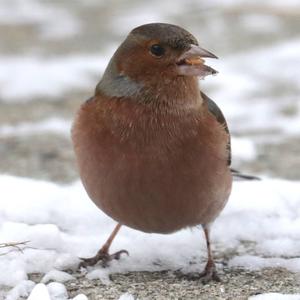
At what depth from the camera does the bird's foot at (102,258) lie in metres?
4.57

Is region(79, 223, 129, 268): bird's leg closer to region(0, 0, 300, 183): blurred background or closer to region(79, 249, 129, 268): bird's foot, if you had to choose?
region(79, 249, 129, 268): bird's foot

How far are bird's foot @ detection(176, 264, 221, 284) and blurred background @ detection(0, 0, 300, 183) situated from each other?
Result: 1962mm

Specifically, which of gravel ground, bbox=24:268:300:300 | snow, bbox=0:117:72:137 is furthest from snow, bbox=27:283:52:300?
snow, bbox=0:117:72:137

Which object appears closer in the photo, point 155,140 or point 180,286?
point 155,140

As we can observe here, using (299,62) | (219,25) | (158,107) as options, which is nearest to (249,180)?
(158,107)

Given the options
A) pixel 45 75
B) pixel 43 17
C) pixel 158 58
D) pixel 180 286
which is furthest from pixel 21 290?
pixel 43 17

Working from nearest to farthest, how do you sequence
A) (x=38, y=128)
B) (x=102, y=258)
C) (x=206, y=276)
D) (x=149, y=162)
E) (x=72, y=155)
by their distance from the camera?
(x=149, y=162), (x=206, y=276), (x=102, y=258), (x=72, y=155), (x=38, y=128)

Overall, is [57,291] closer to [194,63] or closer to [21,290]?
[21,290]

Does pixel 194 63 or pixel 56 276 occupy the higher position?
pixel 194 63

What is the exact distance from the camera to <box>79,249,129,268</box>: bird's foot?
457 cm

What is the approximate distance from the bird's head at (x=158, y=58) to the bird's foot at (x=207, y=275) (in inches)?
40.1

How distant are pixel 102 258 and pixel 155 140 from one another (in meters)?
0.86

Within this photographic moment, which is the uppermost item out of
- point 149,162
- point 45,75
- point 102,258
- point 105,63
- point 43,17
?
point 43,17

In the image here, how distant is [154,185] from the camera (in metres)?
4.12
